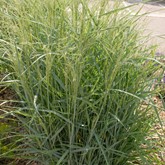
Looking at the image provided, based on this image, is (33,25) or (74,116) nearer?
(74,116)

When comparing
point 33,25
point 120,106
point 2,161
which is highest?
point 33,25

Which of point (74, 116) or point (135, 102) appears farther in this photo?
point (135, 102)

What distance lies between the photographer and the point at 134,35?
203 centimetres

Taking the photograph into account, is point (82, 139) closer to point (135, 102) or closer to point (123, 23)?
point (135, 102)

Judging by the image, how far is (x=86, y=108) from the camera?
167 cm

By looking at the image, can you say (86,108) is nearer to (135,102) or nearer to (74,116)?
(74,116)

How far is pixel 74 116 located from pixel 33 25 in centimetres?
82

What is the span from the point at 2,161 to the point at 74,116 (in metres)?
0.78

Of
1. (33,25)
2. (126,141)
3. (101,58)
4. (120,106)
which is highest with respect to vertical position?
(33,25)

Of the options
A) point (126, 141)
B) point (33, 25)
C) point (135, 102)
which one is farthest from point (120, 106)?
point (33, 25)

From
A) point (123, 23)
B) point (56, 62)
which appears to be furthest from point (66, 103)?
point (123, 23)

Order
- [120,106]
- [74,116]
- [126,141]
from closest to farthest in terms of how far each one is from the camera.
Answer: [74,116] < [120,106] < [126,141]

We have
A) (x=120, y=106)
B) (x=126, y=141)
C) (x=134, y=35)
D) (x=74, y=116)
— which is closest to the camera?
(x=74, y=116)

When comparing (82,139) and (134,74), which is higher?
(134,74)
